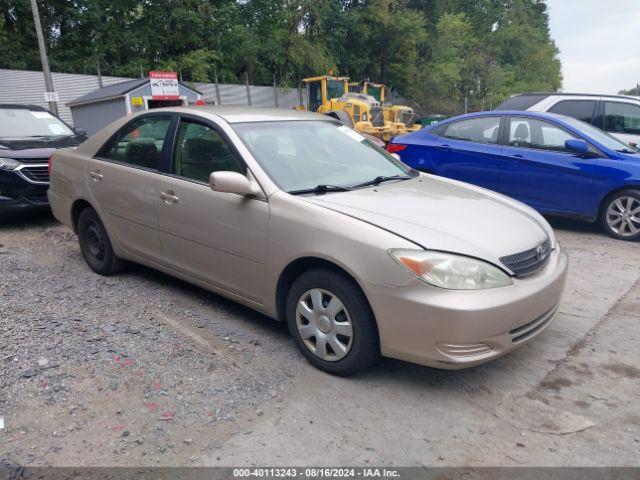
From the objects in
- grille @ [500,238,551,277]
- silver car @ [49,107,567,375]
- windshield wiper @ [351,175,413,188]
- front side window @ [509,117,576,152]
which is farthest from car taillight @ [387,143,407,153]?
grille @ [500,238,551,277]

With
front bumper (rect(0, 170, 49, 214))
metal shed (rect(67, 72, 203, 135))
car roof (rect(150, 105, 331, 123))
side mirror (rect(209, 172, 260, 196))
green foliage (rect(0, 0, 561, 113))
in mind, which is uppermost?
green foliage (rect(0, 0, 561, 113))

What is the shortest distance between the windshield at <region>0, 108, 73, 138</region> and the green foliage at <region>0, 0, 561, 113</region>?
52.7ft

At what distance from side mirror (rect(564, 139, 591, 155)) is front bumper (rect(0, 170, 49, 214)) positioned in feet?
21.4

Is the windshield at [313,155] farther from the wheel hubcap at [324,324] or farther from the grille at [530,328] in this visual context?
the grille at [530,328]

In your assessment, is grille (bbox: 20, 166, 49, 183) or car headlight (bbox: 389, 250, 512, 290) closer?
car headlight (bbox: 389, 250, 512, 290)

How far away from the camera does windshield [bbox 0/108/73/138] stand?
7.70 m

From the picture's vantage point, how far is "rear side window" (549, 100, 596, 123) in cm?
841

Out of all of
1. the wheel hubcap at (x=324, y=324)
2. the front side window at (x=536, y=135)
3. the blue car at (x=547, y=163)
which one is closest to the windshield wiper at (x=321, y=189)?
the wheel hubcap at (x=324, y=324)

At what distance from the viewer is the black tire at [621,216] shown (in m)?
6.21

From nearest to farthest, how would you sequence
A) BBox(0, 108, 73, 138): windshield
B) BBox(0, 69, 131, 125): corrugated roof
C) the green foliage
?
BBox(0, 108, 73, 138): windshield, BBox(0, 69, 131, 125): corrugated roof, the green foliage

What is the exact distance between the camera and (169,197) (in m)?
4.01

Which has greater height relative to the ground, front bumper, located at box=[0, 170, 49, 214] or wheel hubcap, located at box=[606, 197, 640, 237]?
front bumper, located at box=[0, 170, 49, 214]

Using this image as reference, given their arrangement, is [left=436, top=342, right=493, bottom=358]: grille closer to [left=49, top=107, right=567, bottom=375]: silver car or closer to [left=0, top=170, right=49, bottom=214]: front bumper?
[left=49, top=107, right=567, bottom=375]: silver car

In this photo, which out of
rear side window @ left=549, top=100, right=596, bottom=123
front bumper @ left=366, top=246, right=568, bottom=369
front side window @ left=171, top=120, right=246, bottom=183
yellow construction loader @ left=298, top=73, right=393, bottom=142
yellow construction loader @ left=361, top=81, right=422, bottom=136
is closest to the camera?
front bumper @ left=366, top=246, right=568, bottom=369
